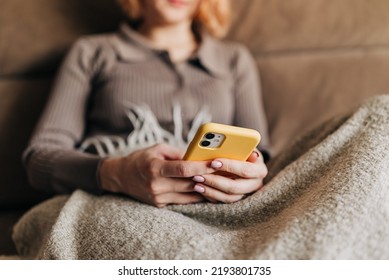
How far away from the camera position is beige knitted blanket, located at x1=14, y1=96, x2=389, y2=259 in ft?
1.62

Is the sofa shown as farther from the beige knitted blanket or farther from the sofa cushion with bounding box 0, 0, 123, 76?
the beige knitted blanket

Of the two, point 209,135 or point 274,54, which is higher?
point 209,135

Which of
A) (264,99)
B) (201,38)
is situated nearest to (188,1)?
(201,38)

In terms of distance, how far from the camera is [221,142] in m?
0.61

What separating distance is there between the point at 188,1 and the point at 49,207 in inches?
19.5

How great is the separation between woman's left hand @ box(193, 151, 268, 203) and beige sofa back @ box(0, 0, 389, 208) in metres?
0.36

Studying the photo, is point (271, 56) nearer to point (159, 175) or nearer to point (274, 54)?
point (274, 54)

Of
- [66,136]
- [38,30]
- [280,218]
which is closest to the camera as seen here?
[280,218]

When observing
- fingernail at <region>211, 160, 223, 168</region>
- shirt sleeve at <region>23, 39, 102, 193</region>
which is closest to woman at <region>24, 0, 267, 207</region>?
shirt sleeve at <region>23, 39, 102, 193</region>

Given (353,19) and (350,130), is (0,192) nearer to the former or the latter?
(350,130)

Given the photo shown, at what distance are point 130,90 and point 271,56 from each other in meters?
0.35

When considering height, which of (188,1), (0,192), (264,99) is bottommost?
(0,192)

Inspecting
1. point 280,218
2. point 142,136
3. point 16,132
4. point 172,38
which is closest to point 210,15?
point 172,38

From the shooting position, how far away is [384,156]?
1.95 ft
